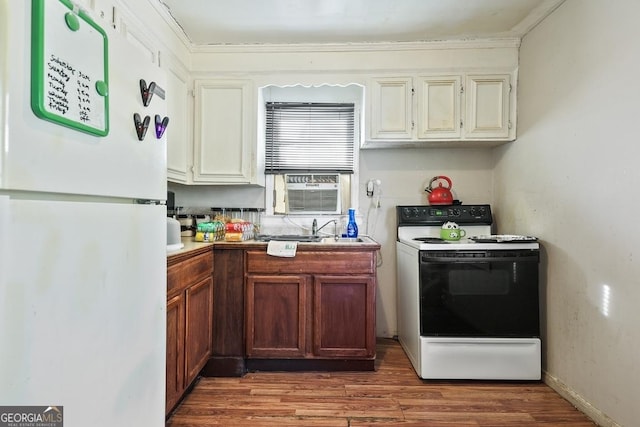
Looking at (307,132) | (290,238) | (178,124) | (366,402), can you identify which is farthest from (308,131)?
(366,402)

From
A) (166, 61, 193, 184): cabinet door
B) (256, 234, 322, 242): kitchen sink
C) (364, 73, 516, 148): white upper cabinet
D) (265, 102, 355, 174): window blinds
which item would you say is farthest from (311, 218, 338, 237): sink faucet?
(166, 61, 193, 184): cabinet door

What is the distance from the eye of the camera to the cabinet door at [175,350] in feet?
5.06

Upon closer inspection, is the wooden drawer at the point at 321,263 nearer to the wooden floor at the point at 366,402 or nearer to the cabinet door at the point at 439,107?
the wooden floor at the point at 366,402

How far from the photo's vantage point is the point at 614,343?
1.59 meters

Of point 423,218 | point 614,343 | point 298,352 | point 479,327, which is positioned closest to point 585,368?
point 614,343

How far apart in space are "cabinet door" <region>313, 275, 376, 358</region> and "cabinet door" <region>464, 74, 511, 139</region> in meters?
1.39

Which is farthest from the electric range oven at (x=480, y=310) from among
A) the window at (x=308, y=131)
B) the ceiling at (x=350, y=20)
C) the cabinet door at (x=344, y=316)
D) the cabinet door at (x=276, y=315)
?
the ceiling at (x=350, y=20)

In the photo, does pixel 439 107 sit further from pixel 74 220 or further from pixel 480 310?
pixel 74 220

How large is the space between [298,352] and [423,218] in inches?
55.1

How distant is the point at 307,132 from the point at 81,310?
2.42 m

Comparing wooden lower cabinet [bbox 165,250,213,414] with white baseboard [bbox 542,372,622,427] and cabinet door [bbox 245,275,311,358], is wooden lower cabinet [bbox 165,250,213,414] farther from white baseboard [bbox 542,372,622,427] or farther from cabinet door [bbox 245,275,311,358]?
white baseboard [bbox 542,372,622,427]

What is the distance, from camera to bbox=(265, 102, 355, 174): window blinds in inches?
113

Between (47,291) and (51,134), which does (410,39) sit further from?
(47,291)

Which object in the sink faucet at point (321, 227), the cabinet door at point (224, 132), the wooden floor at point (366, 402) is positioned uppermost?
the cabinet door at point (224, 132)
